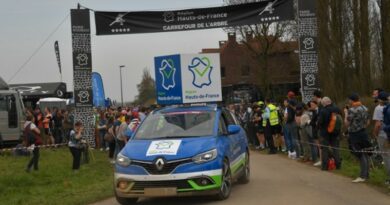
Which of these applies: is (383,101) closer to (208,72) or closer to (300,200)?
(300,200)

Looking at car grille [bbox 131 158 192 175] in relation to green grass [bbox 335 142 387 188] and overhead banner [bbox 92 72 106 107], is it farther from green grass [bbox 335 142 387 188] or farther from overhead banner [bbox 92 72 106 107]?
overhead banner [bbox 92 72 106 107]

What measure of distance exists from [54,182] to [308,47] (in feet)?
34.8

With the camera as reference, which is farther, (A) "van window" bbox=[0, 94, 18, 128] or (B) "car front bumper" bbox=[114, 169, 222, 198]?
(A) "van window" bbox=[0, 94, 18, 128]

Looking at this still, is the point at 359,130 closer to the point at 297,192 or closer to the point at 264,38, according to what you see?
the point at 297,192

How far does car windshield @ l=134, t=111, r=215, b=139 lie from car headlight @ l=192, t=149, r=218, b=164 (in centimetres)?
78

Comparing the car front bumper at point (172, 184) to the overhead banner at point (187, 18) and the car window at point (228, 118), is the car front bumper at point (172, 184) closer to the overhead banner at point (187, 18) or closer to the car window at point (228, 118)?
the car window at point (228, 118)

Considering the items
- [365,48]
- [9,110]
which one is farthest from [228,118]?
[9,110]

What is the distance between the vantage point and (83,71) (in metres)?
21.9

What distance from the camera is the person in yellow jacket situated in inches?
835

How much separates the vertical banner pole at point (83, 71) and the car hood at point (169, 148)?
1175cm

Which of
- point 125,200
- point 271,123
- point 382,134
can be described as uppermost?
point 382,134

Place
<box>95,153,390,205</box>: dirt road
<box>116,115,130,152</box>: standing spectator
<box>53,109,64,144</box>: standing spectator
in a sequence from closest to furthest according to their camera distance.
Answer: <box>95,153,390,205</box>: dirt road
<box>116,115,130,152</box>: standing spectator
<box>53,109,64,144</box>: standing spectator

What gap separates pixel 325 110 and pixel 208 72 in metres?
3.50

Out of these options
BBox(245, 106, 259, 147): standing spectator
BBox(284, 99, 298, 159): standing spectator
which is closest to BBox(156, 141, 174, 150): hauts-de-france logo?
BBox(284, 99, 298, 159): standing spectator
